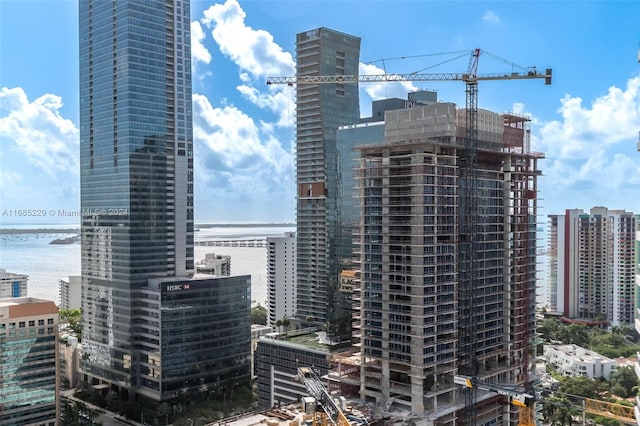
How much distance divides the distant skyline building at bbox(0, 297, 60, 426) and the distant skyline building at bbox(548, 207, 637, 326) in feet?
68.4

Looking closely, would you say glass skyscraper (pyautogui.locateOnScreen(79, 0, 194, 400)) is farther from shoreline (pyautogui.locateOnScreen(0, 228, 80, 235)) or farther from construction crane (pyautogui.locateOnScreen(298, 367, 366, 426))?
construction crane (pyautogui.locateOnScreen(298, 367, 366, 426))

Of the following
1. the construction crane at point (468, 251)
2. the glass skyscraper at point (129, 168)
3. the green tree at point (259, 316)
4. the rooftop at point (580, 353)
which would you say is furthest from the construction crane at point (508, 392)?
the green tree at point (259, 316)

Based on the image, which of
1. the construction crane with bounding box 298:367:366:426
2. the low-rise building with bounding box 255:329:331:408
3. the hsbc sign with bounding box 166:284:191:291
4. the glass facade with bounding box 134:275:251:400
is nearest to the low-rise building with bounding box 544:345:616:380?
the low-rise building with bounding box 255:329:331:408

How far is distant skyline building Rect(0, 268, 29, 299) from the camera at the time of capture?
13.7m

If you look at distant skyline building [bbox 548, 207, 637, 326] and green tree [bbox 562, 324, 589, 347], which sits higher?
distant skyline building [bbox 548, 207, 637, 326]

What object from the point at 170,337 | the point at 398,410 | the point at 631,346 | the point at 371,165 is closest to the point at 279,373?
the point at 170,337

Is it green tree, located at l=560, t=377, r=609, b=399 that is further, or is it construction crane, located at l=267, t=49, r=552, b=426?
green tree, located at l=560, t=377, r=609, b=399

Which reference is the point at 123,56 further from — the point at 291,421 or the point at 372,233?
the point at 291,421

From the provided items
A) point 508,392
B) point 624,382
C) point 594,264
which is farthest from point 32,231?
point 594,264

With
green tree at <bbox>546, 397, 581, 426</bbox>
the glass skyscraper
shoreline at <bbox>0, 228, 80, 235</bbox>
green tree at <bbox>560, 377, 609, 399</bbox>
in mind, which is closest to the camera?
shoreline at <bbox>0, 228, 80, 235</bbox>

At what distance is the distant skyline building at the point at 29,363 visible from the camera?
459 inches

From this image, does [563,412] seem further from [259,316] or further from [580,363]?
[259,316]

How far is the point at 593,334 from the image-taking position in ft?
73.8

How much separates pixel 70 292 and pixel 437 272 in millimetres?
18136
